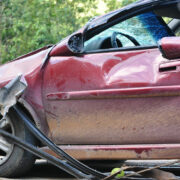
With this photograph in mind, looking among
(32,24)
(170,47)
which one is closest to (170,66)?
(170,47)

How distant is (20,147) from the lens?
13.1 feet

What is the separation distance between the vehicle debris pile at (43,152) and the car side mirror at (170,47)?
2.75ft

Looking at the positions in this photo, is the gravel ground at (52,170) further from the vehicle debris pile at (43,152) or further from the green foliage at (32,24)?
the green foliage at (32,24)

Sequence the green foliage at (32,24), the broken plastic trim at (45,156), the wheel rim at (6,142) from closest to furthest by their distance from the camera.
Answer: the broken plastic trim at (45,156) < the wheel rim at (6,142) < the green foliage at (32,24)

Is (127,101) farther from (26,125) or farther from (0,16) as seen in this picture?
(0,16)

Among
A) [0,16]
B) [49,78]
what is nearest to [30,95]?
[49,78]

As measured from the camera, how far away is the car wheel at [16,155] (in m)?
4.02

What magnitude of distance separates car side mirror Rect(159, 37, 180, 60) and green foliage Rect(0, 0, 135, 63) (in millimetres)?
12253

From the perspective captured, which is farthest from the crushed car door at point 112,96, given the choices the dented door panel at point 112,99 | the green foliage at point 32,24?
the green foliage at point 32,24

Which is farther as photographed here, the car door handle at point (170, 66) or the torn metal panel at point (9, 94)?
the torn metal panel at point (9, 94)

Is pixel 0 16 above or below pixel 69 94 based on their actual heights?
above

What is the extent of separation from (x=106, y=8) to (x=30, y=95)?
18.6 m

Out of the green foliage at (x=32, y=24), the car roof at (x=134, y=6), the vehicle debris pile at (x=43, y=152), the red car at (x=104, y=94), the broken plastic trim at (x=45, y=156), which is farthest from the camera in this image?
the green foliage at (x=32, y=24)

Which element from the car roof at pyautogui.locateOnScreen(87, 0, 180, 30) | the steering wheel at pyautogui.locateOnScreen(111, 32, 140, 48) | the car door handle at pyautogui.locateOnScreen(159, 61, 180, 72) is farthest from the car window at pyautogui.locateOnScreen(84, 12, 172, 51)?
the car door handle at pyautogui.locateOnScreen(159, 61, 180, 72)
